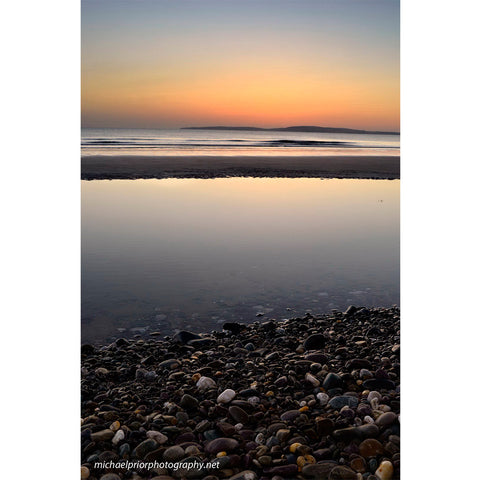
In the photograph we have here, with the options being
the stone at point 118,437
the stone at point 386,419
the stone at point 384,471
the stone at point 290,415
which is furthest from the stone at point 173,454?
the stone at point 386,419

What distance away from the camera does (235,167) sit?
56.0ft

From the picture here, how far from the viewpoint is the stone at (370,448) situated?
3566mm

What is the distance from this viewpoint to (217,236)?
779cm

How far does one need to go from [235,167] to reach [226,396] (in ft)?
44.2

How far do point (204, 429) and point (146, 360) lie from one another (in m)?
1.20

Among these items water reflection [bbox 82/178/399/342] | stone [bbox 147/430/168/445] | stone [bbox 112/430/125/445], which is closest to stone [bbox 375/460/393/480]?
stone [bbox 147/430/168/445]

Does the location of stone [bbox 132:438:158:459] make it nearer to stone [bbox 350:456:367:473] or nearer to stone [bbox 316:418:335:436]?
stone [bbox 316:418:335:436]

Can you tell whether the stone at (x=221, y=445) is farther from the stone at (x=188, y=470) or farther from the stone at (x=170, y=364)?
the stone at (x=170, y=364)

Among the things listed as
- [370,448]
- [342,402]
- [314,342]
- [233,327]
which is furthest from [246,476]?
[233,327]

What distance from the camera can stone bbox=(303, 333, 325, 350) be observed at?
16.2 ft

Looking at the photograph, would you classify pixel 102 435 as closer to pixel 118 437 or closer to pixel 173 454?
pixel 118 437
